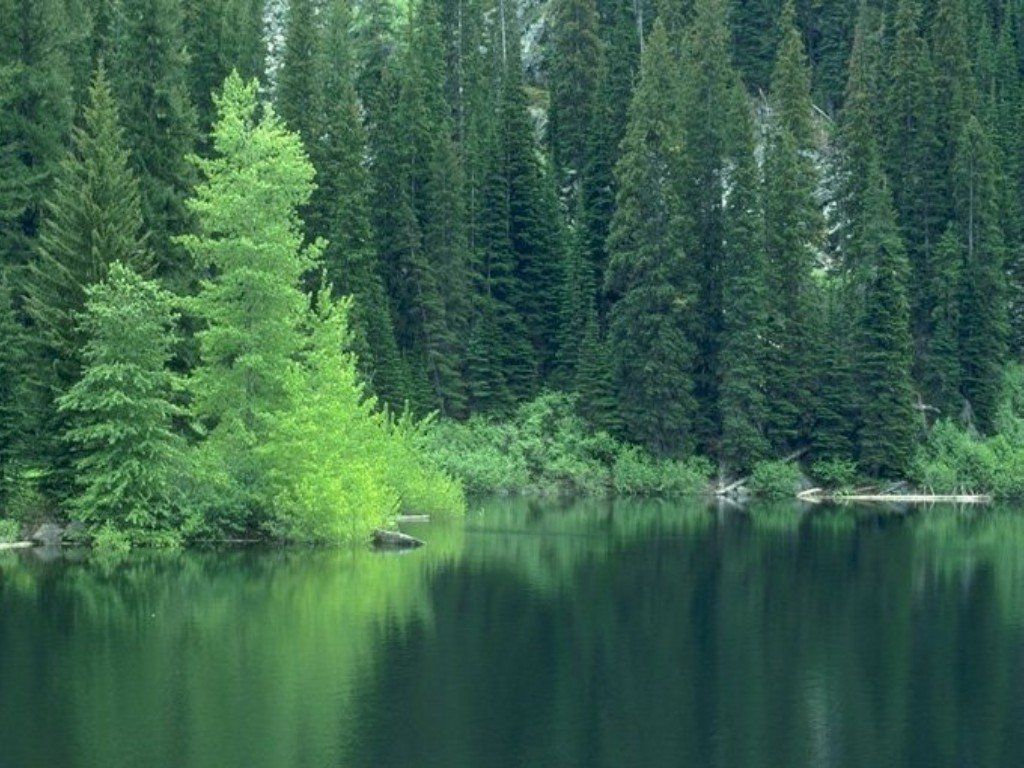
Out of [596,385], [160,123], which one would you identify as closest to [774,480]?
[596,385]

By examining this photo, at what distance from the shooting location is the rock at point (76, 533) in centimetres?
5425

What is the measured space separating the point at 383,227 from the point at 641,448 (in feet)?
60.2

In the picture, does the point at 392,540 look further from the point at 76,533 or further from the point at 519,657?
the point at 519,657

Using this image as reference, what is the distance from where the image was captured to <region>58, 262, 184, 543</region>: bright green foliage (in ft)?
173

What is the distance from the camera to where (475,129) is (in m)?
98.3

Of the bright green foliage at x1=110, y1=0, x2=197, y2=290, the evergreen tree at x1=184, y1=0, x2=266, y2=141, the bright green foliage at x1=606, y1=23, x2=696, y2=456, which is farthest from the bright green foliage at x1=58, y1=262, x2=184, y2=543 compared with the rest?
the bright green foliage at x1=606, y1=23, x2=696, y2=456

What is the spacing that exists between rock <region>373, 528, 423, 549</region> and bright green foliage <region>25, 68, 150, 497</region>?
10597 mm

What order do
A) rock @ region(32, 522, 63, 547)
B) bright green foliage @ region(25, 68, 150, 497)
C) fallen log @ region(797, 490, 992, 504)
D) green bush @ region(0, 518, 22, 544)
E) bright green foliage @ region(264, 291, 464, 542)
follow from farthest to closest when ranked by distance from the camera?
fallen log @ region(797, 490, 992, 504) → bright green foliage @ region(264, 291, 464, 542) → bright green foliage @ region(25, 68, 150, 497) → rock @ region(32, 522, 63, 547) → green bush @ region(0, 518, 22, 544)

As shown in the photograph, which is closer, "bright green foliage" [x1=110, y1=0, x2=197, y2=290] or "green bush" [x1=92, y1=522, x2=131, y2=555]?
"green bush" [x1=92, y1=522, x2=131, y2=555]

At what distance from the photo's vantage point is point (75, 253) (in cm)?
5597

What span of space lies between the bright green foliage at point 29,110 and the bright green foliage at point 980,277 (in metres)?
49.6

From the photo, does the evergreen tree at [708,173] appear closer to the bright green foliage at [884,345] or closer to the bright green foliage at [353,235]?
the bright green foliage at [884,345]

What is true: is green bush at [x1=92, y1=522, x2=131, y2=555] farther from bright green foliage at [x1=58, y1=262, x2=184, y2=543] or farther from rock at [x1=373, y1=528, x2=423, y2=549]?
rock at [x1=373, y1=528, x2=423, y2=549]

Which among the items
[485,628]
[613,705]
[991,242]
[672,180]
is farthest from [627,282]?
[613,705]
